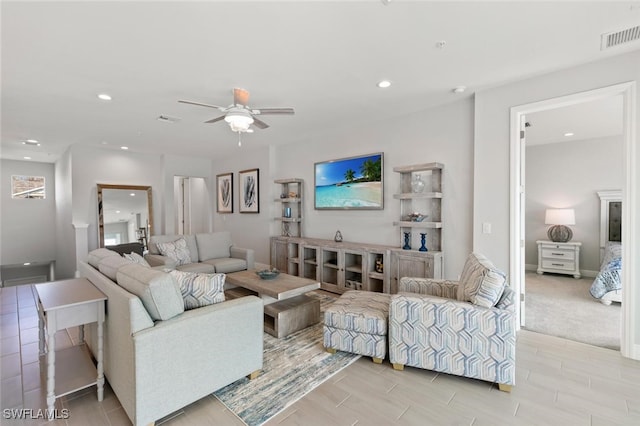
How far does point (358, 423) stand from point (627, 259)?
2.78 meters

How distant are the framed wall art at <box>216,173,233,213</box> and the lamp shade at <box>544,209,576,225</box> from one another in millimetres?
6994

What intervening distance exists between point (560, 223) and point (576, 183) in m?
0.85

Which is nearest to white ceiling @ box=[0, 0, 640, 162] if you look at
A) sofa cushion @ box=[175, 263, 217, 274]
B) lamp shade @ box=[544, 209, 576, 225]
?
sofa cushion @ box=[175, 263, 217, 274]

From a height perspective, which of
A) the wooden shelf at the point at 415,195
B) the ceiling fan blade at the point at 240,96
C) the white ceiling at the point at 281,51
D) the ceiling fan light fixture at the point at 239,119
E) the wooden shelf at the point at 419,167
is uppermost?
the white ceiling at the point at 281,51

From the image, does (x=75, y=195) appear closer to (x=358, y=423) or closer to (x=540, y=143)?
(x=358, y=423)

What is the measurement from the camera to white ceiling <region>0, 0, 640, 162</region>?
191cm

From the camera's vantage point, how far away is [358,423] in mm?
1820

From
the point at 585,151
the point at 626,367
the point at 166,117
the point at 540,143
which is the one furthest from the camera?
the point at 540,143

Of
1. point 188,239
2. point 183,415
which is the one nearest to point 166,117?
point 188,239

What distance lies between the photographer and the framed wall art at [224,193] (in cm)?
719

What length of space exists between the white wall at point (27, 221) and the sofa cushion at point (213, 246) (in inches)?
211

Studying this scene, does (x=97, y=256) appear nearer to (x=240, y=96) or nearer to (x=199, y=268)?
(x=199, y=268)

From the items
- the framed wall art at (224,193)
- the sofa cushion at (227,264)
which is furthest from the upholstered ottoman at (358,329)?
the framed wall art at (224,193)

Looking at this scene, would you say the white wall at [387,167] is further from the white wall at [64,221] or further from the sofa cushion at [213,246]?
the white wall at [64,221]
